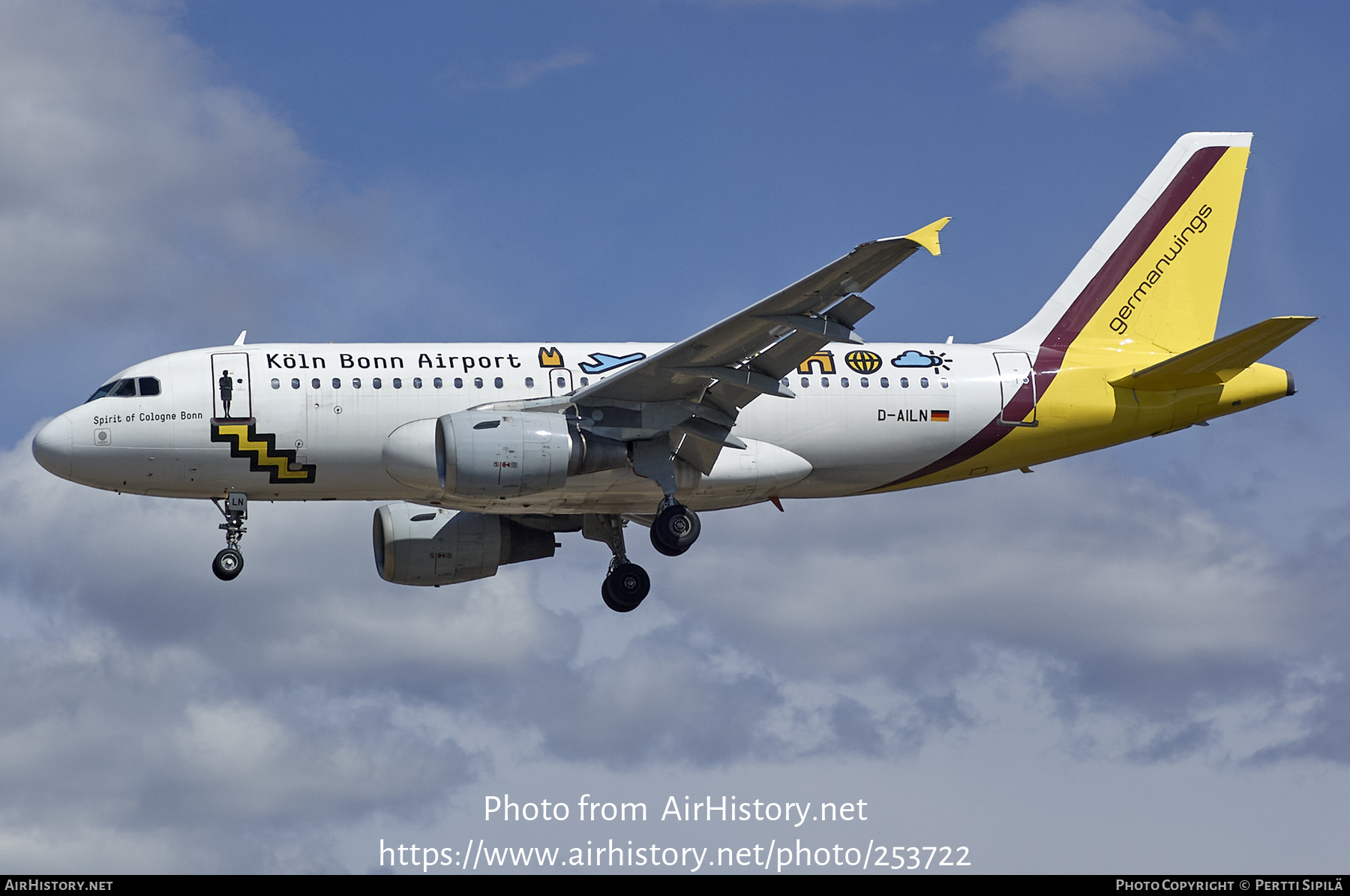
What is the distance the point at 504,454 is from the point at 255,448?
5.29m

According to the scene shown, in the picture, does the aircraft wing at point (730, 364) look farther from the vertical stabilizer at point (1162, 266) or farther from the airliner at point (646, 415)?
the vertical stabilizer at point (1162, 266)

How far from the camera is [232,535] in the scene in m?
32.7

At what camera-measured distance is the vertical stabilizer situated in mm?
36156

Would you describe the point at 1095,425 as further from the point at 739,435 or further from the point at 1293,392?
the point at 739,435

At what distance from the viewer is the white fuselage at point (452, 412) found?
3203 centimetres

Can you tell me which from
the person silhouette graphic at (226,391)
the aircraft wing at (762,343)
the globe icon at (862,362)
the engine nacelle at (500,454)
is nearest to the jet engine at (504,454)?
the engine nacelle at (500,454)

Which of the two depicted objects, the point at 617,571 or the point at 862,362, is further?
the point at 617,571

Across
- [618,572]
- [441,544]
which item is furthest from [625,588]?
[441,544]

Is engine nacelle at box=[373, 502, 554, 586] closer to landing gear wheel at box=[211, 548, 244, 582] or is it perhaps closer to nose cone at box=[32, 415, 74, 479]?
landing gear wheel at box=[211, 548, 244, 582]

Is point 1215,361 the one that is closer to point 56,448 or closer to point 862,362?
point 862,362

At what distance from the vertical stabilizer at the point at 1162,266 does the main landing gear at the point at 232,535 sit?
16.7 meters

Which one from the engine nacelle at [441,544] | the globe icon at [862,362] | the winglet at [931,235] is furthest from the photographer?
the engine nacelle at [441,544]

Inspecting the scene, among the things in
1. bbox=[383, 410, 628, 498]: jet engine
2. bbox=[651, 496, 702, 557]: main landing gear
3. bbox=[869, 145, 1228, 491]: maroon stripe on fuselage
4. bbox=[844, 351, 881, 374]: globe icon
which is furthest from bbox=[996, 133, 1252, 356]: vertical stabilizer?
bbox=[383, 410, 628, 498]: jet engine

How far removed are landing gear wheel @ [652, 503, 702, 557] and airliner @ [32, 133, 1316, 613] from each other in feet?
0.14
